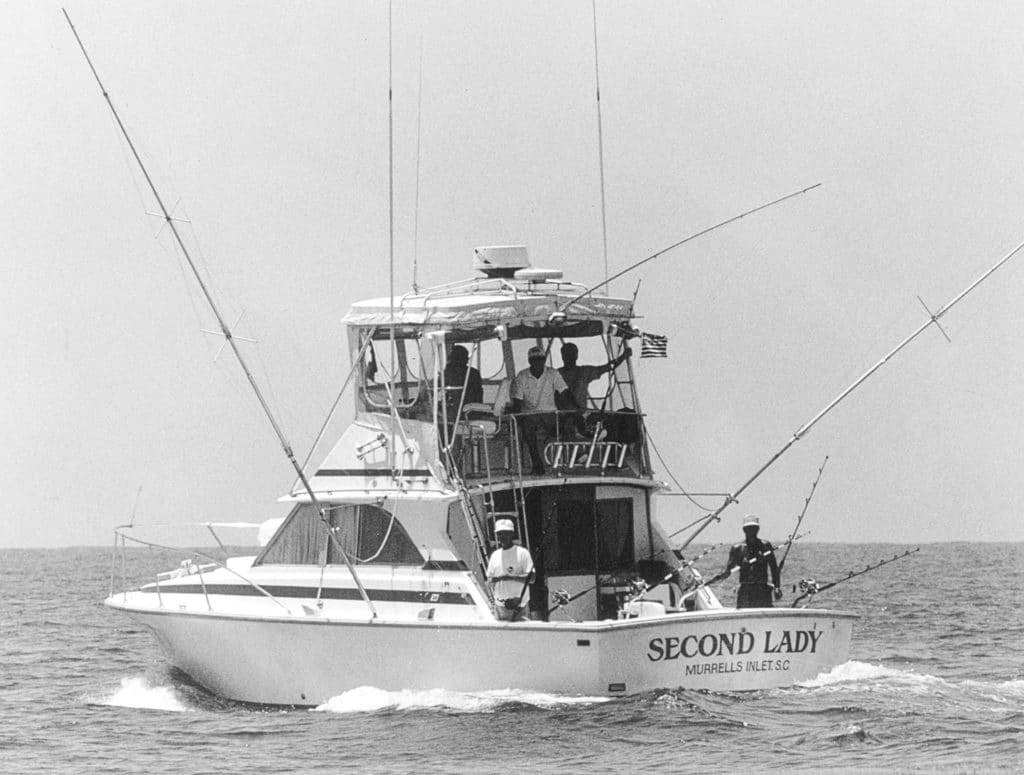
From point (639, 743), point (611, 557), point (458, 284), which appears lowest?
point (639, 743)

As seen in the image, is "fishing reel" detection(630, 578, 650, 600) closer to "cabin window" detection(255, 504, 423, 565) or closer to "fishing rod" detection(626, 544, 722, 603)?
"fishing rod" detection(626, 544, 722, 603)

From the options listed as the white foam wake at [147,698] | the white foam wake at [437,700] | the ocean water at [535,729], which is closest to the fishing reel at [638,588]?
the ocean water at [535,729]

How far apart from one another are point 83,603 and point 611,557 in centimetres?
2990

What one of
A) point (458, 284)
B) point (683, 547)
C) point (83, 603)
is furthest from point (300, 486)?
point (83, 603)

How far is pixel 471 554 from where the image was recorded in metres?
20.1

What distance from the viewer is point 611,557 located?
20.6 metres

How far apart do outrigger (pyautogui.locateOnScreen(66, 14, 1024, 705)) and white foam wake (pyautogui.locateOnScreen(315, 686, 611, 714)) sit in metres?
0.09

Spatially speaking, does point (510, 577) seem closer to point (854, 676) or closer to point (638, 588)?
point (638, 588)

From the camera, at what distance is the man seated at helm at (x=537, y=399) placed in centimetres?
2017

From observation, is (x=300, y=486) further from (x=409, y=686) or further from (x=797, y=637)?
(x=797, y=637)

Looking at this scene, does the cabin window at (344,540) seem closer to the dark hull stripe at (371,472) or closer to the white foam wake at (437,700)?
the dark hull stripe at (371,472)

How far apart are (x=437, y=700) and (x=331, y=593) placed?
2.20 metres

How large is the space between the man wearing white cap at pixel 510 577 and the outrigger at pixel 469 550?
26 cm

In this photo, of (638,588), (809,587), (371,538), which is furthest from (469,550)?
(809,587)
